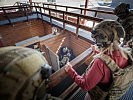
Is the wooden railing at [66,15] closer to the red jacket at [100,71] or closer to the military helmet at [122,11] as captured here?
the military helmet at [122,11]

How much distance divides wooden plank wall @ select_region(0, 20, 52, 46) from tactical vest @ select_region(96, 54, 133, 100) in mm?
4649

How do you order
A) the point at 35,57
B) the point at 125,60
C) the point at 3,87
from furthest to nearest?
the point at 125,60, the point at 35,57, the point at 3,87

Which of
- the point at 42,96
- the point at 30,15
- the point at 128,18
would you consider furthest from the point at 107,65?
the point at 30,15

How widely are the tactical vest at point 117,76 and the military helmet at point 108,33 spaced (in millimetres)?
145

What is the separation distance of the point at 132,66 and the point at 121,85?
24cm

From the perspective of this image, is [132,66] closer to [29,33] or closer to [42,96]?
[42,96]

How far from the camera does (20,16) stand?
6207 millimetres

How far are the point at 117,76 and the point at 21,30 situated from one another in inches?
220

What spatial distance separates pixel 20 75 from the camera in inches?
26.9

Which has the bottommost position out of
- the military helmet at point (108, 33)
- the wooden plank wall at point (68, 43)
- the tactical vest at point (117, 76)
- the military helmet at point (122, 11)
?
the wooden plank wall at point (68, 43)

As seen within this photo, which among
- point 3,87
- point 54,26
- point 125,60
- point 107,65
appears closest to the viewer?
point 3,87

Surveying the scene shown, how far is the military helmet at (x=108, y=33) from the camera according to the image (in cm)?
109

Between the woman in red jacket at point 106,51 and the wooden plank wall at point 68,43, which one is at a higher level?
the woman in red jacket at point 106,51

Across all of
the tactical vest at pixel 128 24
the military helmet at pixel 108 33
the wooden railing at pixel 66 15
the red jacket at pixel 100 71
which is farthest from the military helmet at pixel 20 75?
the wooden railing at pixel 66 15
